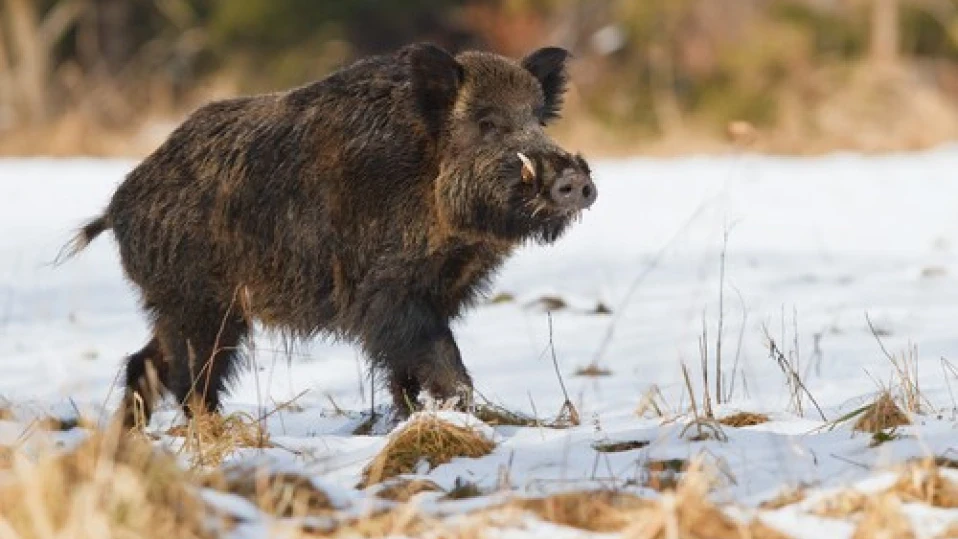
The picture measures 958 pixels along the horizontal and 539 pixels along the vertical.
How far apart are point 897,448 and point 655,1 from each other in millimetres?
24089

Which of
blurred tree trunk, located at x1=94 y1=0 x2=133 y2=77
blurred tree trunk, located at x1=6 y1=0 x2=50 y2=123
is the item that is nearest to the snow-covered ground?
blurred tree trunk, located at x1=6 y1=0 x2=50 y2=123

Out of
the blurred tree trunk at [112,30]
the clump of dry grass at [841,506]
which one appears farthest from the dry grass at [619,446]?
the blurred tree trunk at [112,30]

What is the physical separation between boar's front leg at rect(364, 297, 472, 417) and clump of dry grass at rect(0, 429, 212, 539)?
208 cm

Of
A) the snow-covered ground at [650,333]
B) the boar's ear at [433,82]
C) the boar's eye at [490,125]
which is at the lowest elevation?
the snow-covered ground at [650,333]

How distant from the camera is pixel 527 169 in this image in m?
5.96

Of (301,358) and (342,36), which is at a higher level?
(342,36)

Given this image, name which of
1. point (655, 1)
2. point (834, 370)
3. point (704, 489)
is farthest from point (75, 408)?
point (655, 1)

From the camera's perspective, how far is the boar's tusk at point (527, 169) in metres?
5.95

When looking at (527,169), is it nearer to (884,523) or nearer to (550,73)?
(550,73)

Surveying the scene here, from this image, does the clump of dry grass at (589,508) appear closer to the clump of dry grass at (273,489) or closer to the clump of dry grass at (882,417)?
the clump of dry grass at (273,489)

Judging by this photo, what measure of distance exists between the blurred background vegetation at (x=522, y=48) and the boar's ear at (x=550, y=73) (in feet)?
52.3

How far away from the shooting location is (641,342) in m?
8.19

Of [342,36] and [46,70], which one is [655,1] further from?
[46,70]

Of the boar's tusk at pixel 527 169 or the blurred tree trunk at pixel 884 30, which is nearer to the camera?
the boar's tusk at pixel 527 169
